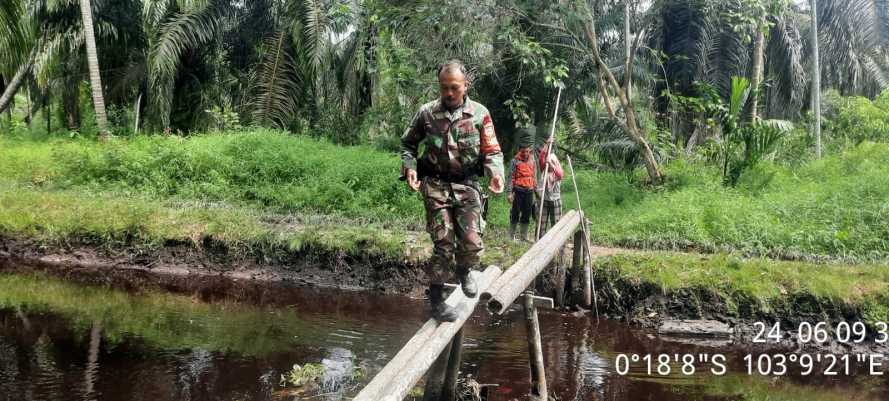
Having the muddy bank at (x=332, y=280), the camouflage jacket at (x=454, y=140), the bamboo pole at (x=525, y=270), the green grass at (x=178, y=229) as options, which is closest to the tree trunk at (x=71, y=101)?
the green grass at (x=178, y=229)

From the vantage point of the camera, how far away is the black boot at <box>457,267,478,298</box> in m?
4.20

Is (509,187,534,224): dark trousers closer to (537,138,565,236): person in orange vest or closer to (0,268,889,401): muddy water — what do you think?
(537,138,565,236): person in orange vest

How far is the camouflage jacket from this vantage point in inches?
160

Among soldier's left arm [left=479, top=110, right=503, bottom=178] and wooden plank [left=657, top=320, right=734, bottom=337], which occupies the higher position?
soldier's left arm [left=479, top=110, right=503, bottom=178]

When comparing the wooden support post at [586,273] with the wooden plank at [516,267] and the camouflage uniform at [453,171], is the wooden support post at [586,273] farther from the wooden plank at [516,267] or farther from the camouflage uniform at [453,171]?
the camouflage uniform at [453,171]

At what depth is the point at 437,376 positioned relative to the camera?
463 centimetres

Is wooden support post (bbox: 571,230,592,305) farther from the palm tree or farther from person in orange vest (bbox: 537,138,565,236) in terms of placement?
the palm tree

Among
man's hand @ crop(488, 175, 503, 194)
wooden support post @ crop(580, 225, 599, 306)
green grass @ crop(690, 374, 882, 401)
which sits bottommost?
green grass @ crop(690, 374, 882, 401)

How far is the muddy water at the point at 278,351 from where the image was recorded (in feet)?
19.7

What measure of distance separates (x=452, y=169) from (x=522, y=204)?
5.23 m

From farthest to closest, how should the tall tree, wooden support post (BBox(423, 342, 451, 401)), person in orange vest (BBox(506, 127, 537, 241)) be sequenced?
the tall tree
person in orange vest (BBox(506, 127, 537, 241))
wooden support post (BBox(423, 342, 451, 401))

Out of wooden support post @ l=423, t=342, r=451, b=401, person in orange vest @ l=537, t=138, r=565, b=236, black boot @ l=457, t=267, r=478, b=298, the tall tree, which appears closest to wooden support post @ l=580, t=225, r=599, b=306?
person in orange vest @ l=537, t=138, r=565, b=236

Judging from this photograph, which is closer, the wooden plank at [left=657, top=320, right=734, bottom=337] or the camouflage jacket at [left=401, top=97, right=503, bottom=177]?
the camouflage jacket at [left=401, top=97, right=503, bottom=177]

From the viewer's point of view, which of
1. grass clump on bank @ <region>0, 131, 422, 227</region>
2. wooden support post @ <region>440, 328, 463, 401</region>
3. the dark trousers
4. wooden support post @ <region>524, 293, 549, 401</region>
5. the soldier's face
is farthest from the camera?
grass clump on bank @ <region>0, 131, 422, 227</region>
